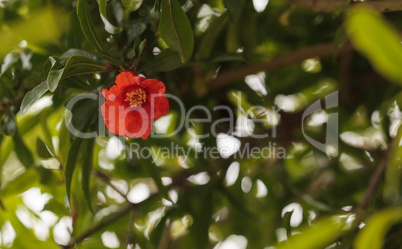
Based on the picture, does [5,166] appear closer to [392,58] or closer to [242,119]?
[242,119]

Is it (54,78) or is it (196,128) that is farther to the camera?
(196,128)

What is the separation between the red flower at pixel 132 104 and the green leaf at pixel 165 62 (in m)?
0.02

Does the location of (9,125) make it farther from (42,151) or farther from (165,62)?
(165,62)

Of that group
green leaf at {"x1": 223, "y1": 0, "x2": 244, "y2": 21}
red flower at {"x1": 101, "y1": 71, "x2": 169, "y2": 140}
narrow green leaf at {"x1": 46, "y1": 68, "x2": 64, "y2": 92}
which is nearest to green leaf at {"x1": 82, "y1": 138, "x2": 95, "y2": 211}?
red flower at {"x1": 101, "y1": 71, "x2": 169, "y2": 140}

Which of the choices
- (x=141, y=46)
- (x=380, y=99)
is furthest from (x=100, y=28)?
(x=380, y=99)

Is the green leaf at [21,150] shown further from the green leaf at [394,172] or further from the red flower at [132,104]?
the green leaf at [394,172]

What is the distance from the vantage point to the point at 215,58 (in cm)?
86

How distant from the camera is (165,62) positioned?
80 centimetres

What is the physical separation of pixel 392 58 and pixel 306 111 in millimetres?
866

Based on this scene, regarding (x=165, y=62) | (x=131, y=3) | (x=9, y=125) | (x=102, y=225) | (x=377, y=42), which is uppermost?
(x=377, y=42)

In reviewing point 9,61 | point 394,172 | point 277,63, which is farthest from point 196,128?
point 394,172

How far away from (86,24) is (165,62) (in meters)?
0.14

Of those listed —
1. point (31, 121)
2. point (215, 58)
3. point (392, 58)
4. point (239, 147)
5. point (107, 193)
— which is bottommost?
point (107, 193)

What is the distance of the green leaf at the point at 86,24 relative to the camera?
0.75 meters
